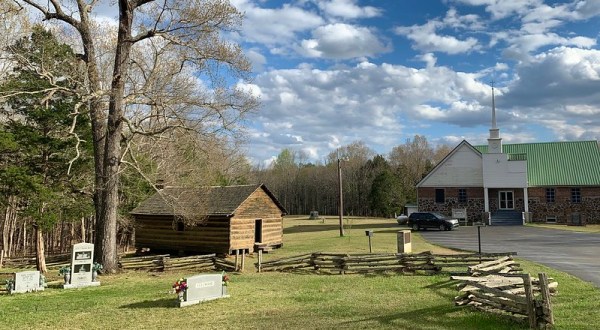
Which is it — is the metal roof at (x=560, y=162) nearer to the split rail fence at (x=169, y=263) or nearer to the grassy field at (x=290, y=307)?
the grassy field at (x=290, y=307)

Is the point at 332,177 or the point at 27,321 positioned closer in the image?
Result: the point at 27,321

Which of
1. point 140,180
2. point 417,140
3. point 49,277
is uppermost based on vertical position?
point 417,140

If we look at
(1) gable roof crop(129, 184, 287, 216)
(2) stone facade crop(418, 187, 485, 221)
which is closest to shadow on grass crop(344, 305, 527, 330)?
(1) gable roof crop(129, 184, 287, 216)

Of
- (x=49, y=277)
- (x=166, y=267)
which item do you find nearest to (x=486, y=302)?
(x=166, y=267)

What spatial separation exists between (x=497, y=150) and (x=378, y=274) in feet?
105

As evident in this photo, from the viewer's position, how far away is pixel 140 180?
3145 centimetres

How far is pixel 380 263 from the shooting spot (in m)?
18.2

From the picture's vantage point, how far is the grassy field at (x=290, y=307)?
10.3 metres

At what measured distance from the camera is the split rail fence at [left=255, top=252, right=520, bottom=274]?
1731 cm

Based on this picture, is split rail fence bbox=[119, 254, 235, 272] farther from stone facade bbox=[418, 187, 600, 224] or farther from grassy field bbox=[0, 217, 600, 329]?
stone facade bbox=[418, 187, 600, 224]

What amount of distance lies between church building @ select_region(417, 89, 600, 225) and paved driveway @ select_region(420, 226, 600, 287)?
568cm

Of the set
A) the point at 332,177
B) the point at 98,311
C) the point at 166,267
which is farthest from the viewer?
the point at 332,177

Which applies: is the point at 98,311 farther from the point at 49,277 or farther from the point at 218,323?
the point at 49,277

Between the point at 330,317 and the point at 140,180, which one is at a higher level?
the point at 140,180
